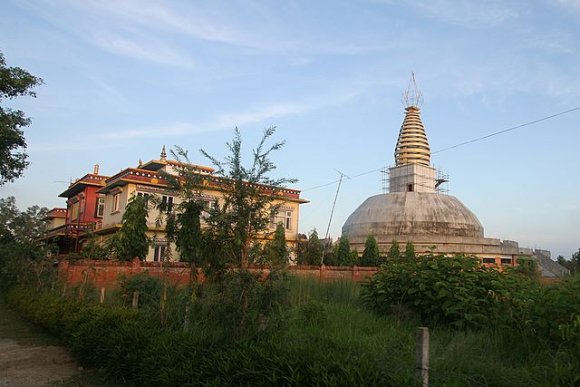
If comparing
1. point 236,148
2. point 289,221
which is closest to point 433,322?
point 236,148

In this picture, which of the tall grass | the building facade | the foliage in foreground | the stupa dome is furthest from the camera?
the stupa dome

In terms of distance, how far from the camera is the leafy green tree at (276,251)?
23.6ft

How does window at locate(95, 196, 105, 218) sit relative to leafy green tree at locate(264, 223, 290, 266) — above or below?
above

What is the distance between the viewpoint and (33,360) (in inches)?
352

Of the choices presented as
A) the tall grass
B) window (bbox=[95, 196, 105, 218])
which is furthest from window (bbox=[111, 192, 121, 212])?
the tall grass

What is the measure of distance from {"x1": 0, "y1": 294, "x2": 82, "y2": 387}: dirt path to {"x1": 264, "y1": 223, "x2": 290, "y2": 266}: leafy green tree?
3.44 m

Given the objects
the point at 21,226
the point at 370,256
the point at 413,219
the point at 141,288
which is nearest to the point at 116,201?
the point at 21,226

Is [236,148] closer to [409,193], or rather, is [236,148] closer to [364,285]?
[364,285]

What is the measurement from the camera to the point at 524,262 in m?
10.1

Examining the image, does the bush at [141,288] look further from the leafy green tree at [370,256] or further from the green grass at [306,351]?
the leafy green tree at [370,256]

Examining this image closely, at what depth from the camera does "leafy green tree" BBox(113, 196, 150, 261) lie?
24016mm

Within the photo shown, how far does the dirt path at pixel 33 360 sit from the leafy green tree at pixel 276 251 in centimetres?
344

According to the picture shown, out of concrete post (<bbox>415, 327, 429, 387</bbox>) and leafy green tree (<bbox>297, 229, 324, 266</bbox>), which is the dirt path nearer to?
concrete post (<bbox>415, 327, 429, 387</bbox>)

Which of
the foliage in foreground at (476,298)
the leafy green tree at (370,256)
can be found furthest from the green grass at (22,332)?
the leafy green tree at (370,256)
